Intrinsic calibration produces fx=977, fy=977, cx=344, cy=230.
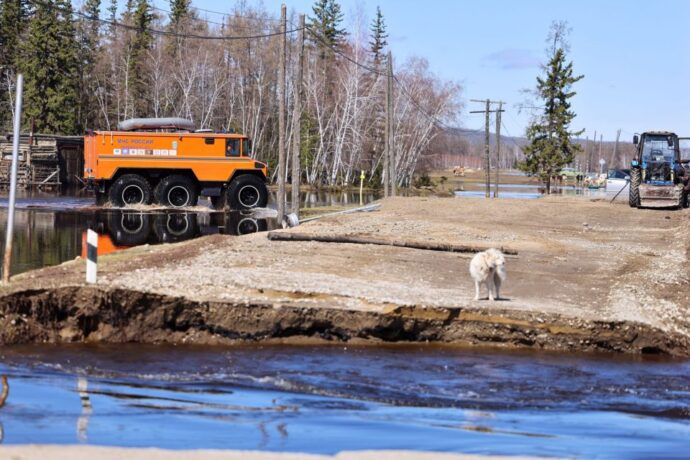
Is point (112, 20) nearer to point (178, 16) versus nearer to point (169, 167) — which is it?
point (178, 16)

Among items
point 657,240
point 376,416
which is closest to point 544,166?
point 657,240

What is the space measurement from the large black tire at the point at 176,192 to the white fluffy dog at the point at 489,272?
24.8 meters

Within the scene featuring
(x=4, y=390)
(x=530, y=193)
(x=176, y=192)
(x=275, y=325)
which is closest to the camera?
(x=4, y=390)

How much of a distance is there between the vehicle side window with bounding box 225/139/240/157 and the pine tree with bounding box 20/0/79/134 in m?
36.4

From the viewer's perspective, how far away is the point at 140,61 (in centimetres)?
7762

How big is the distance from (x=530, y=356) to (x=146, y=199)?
26.7m

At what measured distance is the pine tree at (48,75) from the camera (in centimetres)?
6919

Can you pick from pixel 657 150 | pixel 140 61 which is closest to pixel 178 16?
pixel 140 61

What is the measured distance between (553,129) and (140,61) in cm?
3319

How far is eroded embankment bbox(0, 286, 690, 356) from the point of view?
11.5 meters

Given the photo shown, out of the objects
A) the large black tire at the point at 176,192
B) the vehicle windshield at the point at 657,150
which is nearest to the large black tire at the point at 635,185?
the vehicle windshield at the point at 657,150

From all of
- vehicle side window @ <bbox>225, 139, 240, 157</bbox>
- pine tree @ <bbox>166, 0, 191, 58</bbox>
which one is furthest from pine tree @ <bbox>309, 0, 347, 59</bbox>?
vehicle side window @ <bbox>225, 139, 240, 157</bbox>

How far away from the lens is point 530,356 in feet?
38.2

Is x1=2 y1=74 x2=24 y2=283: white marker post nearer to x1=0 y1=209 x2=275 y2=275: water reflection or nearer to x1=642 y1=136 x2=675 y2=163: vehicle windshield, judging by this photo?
x1=0 y1=209 x2=275 y2=275: water reflection
